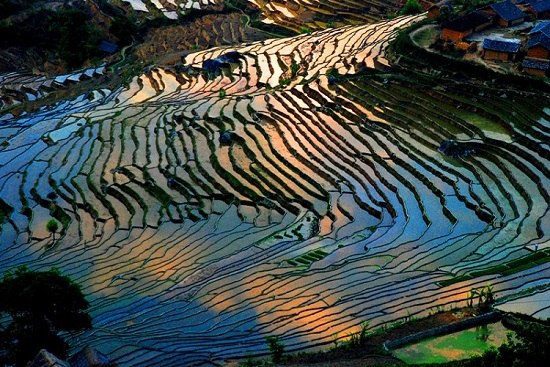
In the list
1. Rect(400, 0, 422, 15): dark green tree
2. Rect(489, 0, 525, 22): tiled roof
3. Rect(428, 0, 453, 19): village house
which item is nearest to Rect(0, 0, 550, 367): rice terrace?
Rect(428, 0, 453, 19): village house

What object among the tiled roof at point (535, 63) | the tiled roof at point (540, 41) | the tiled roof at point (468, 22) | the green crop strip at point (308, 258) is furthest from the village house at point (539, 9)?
the green crop strip at point (308, 258)

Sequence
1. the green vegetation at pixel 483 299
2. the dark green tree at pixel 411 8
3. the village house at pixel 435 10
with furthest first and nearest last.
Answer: the dark green tree at pixel 411 8 < the village house at pixel 435 10 < the green vegetation at pixel 483 299

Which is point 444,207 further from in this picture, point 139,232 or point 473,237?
point 139,232

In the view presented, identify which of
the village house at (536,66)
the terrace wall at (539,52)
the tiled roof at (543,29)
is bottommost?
the village house at (536,66)

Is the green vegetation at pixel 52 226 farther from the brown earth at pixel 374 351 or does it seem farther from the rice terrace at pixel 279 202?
the brown earth at pixel 374 351

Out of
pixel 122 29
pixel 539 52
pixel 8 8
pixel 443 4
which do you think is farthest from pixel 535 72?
pixel 8 8

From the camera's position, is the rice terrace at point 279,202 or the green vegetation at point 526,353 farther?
the rice terrace at point 279,202
